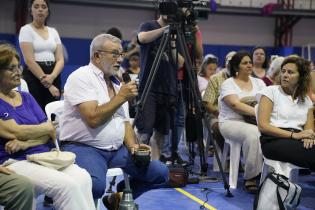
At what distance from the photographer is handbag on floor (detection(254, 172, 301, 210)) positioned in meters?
3.01

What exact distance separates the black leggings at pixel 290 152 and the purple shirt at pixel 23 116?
5.38 ft

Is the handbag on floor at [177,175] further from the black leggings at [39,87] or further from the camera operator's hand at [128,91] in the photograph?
the camera operator's hand at [128,91]

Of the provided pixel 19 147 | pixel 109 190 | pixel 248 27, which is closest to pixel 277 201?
pixel 109 190

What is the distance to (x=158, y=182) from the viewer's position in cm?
279

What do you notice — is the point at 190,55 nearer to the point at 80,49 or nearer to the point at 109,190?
the point at 109,190

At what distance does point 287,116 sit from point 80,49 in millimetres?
8119

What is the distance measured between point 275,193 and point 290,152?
0.39 metres

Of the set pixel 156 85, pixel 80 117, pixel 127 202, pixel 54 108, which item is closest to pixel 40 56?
pixel 54 108

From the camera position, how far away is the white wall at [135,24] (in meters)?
11.0

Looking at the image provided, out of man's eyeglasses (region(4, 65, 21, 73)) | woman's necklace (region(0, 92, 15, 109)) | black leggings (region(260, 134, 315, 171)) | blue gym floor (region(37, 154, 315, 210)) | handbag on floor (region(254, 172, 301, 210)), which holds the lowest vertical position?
blue gym floor (region(37, 154, 315, 210))

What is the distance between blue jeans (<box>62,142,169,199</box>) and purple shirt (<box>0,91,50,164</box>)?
20 cm

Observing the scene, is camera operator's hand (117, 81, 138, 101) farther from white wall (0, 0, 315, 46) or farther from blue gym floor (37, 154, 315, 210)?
white wall (0, 0, 315, 46)

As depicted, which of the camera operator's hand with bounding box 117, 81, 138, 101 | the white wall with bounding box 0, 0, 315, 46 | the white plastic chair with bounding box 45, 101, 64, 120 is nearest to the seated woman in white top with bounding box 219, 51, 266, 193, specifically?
the white plastic chair with bounding box 45, 101, 64, 120

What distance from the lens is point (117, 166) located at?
8.99 feet
